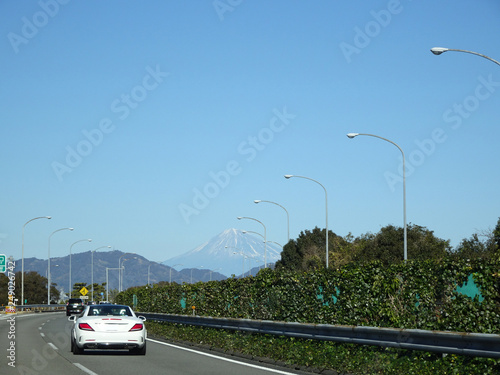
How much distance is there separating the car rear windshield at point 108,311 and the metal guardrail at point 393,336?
316 centimetres

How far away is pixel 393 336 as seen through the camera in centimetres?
1321

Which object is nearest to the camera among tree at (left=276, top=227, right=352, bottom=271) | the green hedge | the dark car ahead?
the green hedge

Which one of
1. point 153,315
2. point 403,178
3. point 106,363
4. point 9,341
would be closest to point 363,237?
point 403,178

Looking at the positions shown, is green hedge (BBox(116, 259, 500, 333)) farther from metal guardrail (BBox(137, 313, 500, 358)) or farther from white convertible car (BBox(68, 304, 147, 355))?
white convertible car (BBox(68, 304, 147, 355))

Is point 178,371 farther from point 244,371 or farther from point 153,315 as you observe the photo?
point 153,315

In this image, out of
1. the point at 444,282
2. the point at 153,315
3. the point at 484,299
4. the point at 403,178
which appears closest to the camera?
the point at 484,299

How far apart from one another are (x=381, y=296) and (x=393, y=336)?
1.89 metres

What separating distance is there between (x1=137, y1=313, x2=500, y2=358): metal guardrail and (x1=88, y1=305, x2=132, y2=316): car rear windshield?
3.16m

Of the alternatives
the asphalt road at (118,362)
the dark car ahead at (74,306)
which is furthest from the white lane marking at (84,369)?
the dark car ahead at (74,306)

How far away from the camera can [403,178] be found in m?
37.2

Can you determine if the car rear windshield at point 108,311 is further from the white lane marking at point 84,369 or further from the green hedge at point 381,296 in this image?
the green hedge at point 381,296

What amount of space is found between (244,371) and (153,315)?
16794 mm

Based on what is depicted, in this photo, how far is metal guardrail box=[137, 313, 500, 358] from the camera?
1098cm

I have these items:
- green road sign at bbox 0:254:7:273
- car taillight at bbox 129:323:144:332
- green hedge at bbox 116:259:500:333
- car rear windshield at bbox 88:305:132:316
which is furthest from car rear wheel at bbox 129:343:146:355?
green road sign at bbox 0:254:7:273
